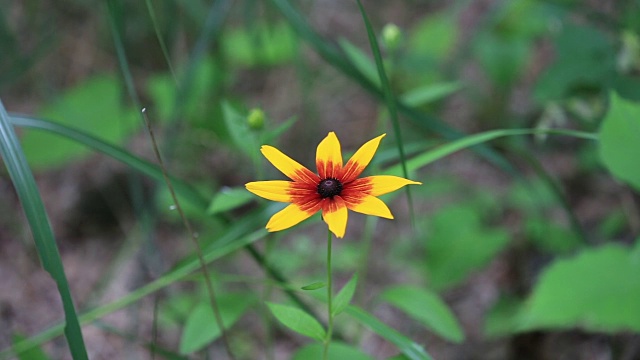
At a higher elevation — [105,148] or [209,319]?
[105,148]

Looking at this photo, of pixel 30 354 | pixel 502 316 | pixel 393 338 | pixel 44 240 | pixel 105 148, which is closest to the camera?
pixel 44 240

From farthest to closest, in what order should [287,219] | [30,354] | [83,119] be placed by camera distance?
[83,119]
[30,354]
[287,219]

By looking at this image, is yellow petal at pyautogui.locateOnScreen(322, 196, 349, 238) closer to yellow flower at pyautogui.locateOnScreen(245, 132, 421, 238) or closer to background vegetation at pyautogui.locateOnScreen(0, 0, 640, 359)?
yellow flower at pyautogui.locateOnScreen(245, 132, 421, 238)

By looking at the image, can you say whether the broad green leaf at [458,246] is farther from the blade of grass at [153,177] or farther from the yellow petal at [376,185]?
the yellow petal at [376,185]

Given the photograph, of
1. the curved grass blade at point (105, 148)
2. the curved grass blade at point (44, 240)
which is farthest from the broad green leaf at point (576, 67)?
the curved grass blade at point (44, 240)

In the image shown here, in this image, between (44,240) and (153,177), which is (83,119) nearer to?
(153,177)

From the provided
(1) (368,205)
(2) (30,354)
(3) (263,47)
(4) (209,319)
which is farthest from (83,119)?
(1) (368,205)

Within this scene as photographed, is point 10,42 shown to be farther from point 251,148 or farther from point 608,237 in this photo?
point 608,237
